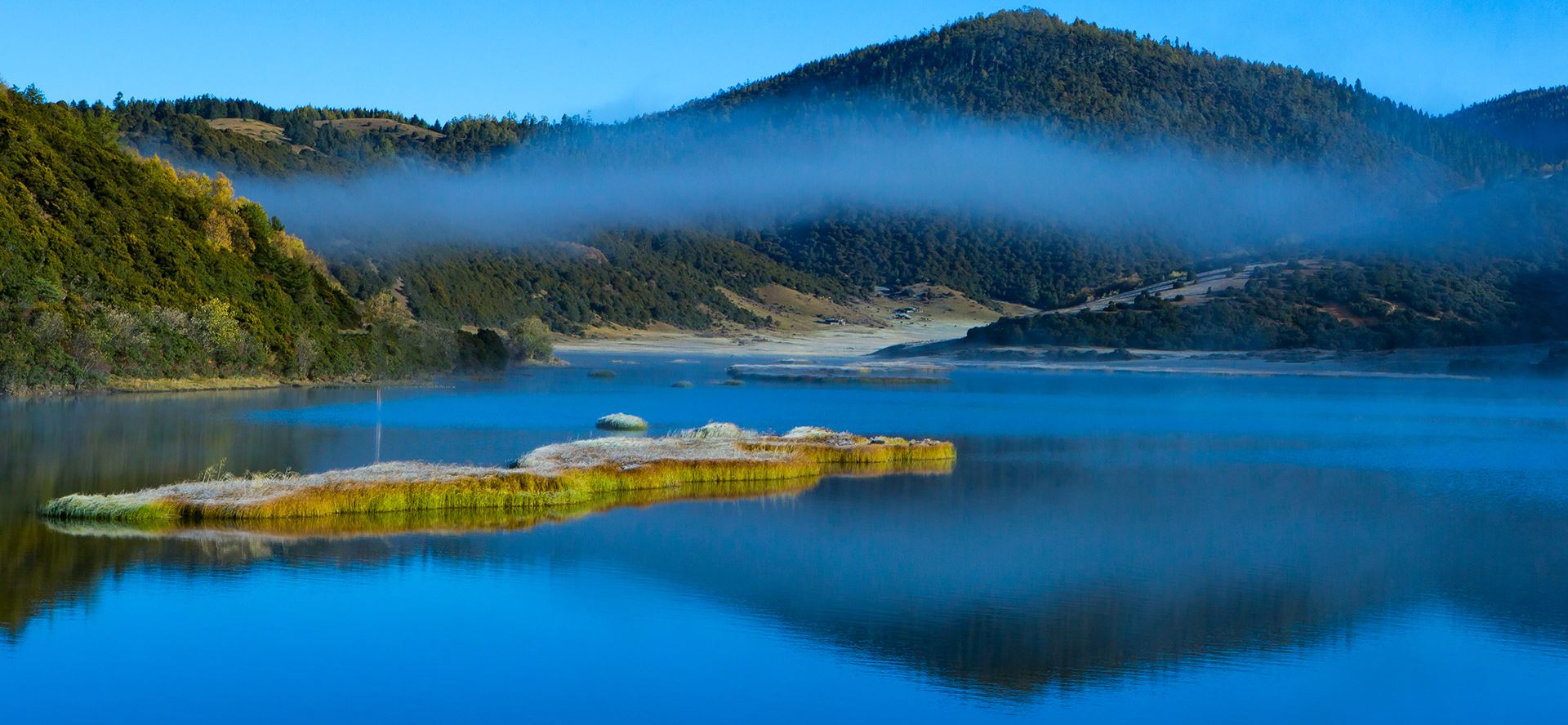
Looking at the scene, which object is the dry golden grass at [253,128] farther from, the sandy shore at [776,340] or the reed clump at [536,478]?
the reed clump at [536,478]

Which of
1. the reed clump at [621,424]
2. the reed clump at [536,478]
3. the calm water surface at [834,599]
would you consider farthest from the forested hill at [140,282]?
the reed clump at [536,478]

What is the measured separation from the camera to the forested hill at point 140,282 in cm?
5084

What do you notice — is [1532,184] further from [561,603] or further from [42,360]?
[561,603]

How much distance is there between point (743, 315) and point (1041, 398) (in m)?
103

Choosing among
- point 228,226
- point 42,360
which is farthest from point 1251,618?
point 228,226

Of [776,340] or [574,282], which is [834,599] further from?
[574,282]

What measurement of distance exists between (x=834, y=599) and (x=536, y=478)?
945 centimetres

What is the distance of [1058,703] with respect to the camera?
16.6m

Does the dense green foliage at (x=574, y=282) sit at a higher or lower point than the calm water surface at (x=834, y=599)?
higher

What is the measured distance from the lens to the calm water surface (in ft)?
54.4

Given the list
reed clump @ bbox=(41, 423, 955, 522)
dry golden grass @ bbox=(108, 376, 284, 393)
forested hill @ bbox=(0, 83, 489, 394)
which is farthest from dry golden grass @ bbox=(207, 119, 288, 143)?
reed clump @ bbox=(41, 423, 955, 522)

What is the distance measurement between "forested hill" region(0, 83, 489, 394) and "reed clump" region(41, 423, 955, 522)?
2373 cm

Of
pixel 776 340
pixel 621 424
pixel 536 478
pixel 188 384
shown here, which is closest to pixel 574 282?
pixel 776 340

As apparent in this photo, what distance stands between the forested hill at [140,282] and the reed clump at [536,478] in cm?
2373
